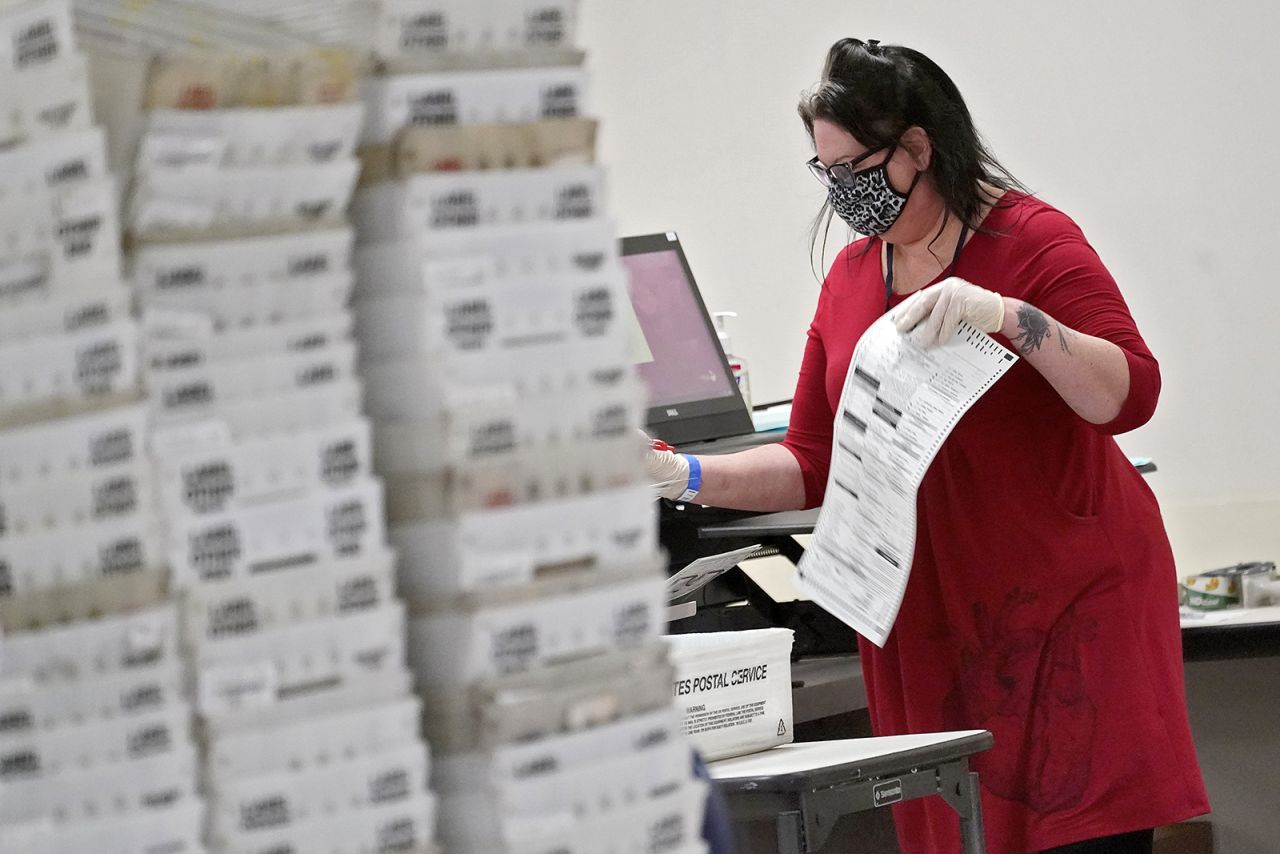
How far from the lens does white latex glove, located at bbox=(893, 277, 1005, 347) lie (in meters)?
2.01

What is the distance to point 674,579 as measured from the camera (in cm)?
240

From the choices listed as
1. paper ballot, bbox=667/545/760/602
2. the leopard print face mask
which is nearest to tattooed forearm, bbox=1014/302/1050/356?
the leopard print face mask

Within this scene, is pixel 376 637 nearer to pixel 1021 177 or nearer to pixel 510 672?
pixel 510 672

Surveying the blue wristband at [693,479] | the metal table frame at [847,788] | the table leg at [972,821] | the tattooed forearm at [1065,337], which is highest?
the tattooed forearm at [1065,337]

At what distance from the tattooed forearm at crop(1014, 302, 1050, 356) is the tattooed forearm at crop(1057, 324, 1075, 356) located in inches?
0.7

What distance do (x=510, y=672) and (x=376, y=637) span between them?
0.25ft

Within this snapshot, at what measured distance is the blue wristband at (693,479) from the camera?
2.41 m

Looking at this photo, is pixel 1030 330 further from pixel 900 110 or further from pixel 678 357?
pixel 678 357

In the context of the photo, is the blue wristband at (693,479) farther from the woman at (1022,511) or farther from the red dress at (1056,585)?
the red dress at (1056,585)

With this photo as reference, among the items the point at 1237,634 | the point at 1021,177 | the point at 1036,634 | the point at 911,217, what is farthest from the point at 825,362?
the point at 1021,177

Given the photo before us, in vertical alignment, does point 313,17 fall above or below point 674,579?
above

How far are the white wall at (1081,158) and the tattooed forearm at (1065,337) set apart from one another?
2125 mm

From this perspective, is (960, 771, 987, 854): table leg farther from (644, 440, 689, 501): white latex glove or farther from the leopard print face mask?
the leopard print face mask

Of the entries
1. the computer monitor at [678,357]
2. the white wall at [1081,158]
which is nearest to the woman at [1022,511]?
the computer monitor at [678,357]
